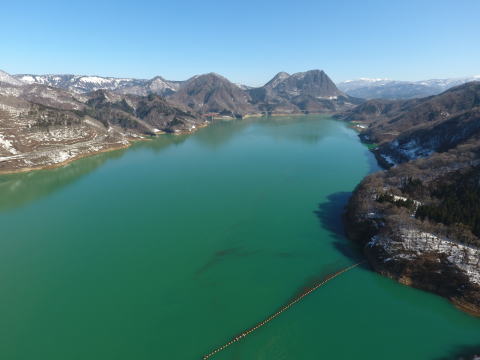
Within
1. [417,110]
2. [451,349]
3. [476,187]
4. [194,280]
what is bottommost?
[451,349]

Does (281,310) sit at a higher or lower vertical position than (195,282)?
lower

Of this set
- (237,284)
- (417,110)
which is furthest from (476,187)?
(417,110)

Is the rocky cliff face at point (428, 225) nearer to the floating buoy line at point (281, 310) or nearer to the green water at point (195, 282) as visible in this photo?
the green water at point (195, 282)

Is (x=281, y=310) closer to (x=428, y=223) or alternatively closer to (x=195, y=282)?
(x=195, y=282)

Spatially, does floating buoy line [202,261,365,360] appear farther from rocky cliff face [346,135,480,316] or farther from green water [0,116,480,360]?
rocky cliff face [346,135,480,316]

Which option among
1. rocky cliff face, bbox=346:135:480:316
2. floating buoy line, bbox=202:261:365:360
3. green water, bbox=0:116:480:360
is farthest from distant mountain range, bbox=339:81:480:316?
floating buoy line, bbox=202:261:365:360

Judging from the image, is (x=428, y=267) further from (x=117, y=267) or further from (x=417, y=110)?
(x=417, y=110)

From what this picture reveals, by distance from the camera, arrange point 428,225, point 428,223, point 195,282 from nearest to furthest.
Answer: point 195,282
point 428,225
point 428,223

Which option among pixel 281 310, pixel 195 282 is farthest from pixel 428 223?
pixel 195 282
